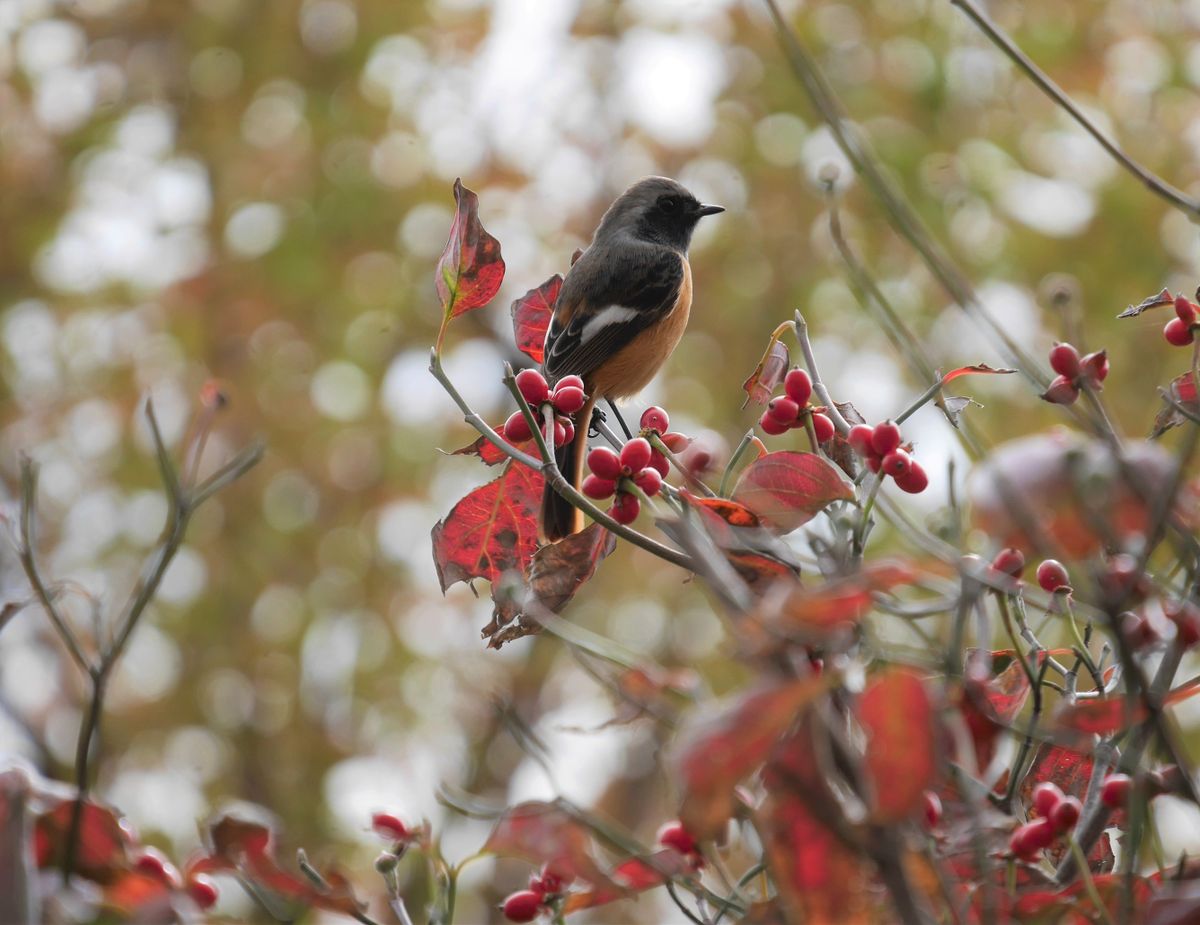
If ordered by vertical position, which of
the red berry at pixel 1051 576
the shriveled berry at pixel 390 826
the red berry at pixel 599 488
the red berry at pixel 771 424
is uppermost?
the red berry at pixel 771 424

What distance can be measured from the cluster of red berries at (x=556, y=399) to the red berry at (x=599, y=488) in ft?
0.25

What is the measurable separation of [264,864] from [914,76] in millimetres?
7030

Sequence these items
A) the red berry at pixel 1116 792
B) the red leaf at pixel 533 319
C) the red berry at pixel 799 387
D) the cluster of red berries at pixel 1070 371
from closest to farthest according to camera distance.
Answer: the red berry at pixel 1116 792, the cluster of red berries at pixel 1070 371, the red berry at pixel 799 387, the red leaf at pixel 533 319

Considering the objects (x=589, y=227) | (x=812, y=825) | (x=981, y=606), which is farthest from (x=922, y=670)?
(x=589, y=227)

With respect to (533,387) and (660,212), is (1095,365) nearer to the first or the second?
(533,387)

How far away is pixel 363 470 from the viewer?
786 cm

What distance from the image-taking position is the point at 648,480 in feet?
5.53

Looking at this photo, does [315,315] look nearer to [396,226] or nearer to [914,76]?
[396,226]

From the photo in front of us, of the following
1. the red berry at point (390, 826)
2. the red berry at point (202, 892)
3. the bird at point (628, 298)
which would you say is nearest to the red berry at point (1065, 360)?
the red berry at point (390, 826)

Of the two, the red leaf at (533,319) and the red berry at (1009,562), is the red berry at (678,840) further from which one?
the red leaf at (533,319)

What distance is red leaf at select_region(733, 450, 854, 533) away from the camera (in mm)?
1429

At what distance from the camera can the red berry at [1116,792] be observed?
1.17m

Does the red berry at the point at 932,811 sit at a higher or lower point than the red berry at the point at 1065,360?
lower

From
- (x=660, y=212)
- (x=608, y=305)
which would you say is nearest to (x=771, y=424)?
(x=608, y=305)
